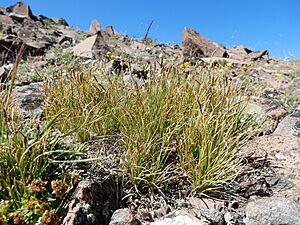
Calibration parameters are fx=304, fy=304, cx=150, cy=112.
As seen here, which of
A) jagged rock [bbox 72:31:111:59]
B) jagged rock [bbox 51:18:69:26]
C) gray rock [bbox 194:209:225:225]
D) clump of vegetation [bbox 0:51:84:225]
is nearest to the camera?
clump of vegetation [bbox 0:51:84:225]

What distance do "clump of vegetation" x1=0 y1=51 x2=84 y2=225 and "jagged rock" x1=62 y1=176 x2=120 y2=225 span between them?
0.09m

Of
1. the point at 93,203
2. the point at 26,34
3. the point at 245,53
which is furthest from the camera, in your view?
the point at 245,53

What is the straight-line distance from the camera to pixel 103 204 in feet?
6.75

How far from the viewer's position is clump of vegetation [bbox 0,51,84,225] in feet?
5.50

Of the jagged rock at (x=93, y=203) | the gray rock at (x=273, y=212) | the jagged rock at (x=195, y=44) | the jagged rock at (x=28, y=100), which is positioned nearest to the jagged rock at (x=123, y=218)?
the jagged rock at (x=93, y=203)

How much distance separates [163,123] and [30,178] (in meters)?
1.14

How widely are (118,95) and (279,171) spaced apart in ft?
5.32

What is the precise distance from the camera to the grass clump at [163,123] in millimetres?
2309

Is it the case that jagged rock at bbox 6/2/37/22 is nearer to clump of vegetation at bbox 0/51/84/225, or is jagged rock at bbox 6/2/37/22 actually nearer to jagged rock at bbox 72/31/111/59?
jagged rock at bbox 72/31/111/59

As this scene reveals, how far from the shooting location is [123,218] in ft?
6.16

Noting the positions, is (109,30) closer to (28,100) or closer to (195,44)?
(195,44)

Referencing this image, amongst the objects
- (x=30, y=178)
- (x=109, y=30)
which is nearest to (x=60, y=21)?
(x=109, y=30)

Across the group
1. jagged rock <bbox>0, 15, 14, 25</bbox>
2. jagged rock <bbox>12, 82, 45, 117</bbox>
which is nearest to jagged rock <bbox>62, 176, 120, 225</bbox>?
jagged rock <bbox>12, 82, 45, 117</bbox>

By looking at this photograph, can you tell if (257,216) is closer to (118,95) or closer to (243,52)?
(118,95)
